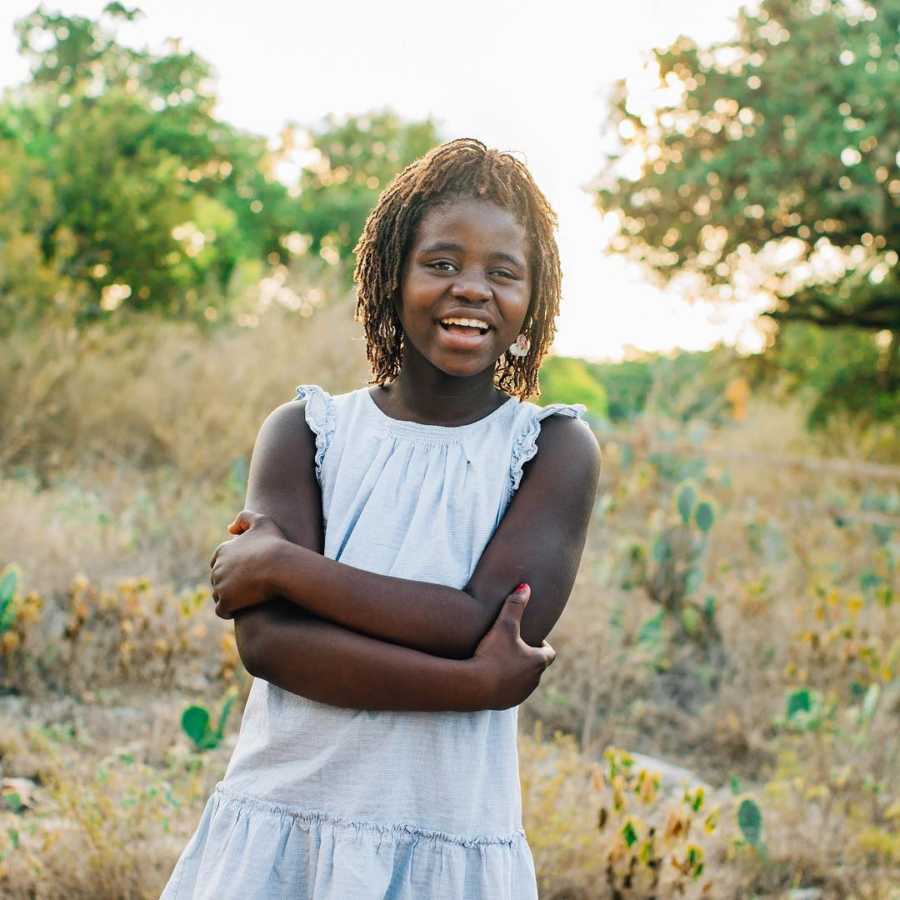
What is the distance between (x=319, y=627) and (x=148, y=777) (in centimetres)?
184

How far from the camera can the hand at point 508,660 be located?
5.03 feet

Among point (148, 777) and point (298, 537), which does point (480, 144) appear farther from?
point (148, 777)

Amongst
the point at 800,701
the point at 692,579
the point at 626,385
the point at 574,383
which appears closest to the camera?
the point at 800,701

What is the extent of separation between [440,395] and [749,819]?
195 cm

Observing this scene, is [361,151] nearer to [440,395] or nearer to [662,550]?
[662,550]

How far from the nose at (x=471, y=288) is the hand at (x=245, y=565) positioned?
438 mm

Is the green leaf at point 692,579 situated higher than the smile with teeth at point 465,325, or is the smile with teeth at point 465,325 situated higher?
the smile with teeth at point 465,325

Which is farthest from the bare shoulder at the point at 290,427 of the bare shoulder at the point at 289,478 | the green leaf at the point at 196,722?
the green leaf at the point at 196,722

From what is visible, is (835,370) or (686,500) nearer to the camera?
(686,500)

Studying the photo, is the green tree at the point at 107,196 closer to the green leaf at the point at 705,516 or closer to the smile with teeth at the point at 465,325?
the green leaf at the point at 705,516

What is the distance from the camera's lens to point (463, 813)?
1564 mm

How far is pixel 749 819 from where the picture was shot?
3.13 m

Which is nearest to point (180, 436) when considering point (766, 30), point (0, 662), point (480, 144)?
point (0, 662)

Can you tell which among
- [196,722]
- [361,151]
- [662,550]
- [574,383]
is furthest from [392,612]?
[361,151]
